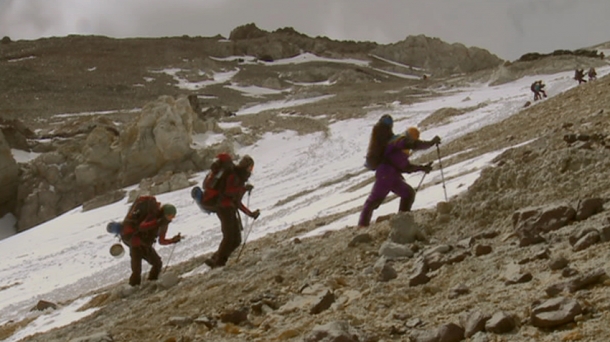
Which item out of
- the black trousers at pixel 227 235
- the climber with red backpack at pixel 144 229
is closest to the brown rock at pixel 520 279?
the black trousers at pixel 227 235

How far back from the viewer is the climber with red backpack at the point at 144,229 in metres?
10.5

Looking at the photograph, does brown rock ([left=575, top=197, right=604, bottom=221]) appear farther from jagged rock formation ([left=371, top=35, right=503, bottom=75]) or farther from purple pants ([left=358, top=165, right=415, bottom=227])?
jagged rock formation ([left=371, top=35, right=503, bottom=75])

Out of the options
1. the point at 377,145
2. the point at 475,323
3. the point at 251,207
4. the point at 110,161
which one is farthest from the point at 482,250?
the point at 110,161

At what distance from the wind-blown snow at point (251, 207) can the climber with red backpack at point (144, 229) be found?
0.87 meters

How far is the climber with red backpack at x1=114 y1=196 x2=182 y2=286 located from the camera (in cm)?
1048

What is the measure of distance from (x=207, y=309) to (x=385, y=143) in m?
3.56

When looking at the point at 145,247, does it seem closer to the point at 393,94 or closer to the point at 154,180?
the point at 154,180

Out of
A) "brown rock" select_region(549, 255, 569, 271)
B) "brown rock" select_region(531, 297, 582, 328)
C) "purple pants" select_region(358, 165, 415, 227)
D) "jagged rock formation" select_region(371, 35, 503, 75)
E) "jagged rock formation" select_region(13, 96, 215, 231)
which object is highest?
"jagged rock formation" select_region(371, 35, 503, 75)

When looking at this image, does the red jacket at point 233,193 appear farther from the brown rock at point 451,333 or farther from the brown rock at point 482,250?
the brown rock at point 451,333

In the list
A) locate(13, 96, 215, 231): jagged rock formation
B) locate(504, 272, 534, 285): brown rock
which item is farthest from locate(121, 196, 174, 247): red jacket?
locate(13, 96, 215, 231): jagged rock formation

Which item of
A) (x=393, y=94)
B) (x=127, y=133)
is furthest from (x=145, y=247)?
(x=393, y=94)

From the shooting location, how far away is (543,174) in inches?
253

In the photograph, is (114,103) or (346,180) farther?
(114,103)

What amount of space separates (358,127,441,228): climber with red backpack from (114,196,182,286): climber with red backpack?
3.44m
